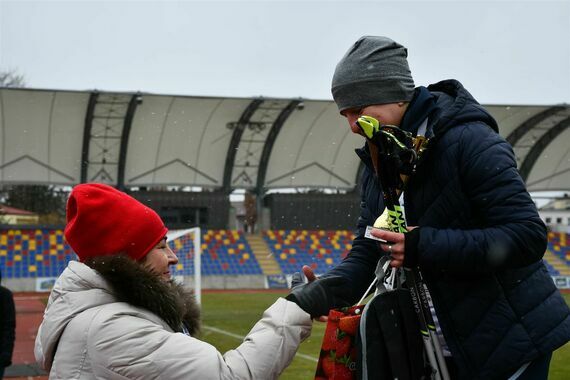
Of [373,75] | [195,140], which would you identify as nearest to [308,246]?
[195,140]

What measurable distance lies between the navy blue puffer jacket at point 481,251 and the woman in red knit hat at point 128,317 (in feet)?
1.34

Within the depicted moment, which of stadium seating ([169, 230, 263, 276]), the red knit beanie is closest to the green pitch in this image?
the red knit beanie

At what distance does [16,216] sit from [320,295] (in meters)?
52.0

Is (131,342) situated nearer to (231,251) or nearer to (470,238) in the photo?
(470,238)

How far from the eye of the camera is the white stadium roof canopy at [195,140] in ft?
100

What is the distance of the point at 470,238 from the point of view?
6.52 ft

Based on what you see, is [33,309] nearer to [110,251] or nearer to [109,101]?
[109,101]

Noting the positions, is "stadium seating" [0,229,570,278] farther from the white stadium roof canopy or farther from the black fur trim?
the black fur trim

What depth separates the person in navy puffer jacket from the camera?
1.99m

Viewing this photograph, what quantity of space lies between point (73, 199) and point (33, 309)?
22340 millimetres

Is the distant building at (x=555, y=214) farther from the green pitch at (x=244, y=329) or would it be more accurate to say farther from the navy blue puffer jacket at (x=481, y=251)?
the navy blue puffer jacket at (x=481, y=251)

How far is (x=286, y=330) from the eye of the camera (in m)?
2.15

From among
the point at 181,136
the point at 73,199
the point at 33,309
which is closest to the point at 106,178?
the point at 181,136

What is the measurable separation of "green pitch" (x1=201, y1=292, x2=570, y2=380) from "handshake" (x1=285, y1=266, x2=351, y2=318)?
2.19ft
